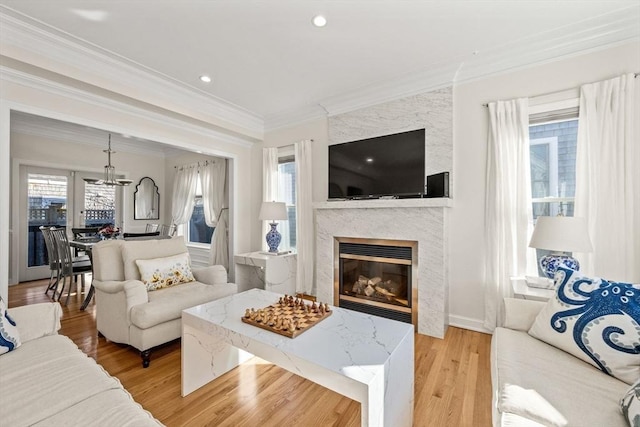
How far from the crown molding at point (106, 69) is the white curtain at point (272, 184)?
746 millimetres

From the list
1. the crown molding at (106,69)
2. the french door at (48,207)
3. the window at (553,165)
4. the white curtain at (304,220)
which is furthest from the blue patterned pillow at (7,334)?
the french door at (48,207)

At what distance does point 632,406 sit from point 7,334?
2.69 meters

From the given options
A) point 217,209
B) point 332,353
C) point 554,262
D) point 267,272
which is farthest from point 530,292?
point 217,209

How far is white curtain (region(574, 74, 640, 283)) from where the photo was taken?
2082 millimetres

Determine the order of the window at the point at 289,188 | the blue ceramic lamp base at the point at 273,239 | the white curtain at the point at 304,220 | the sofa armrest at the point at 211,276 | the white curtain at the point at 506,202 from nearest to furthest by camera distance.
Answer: the white curtain at the point at 506,202, the sofa armrest at the point at 211,276, the white curtain at the point at 304,220, the blue ceramic lamp base at the point at 273,239, the window at the point at 289,188

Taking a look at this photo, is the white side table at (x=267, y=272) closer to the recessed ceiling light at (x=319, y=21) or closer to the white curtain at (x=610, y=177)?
the recessed ceiling light at (x=319, y=21)

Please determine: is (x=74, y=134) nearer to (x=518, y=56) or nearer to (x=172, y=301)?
Answer: (x=172, y=301)

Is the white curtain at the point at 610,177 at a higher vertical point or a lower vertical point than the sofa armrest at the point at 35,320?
higher

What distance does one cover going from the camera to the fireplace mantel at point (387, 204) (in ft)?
8.68

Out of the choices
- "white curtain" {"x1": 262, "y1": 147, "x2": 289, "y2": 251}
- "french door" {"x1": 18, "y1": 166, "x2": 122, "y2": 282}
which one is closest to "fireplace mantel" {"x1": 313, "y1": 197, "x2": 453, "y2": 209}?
"white curtain" {"x1": 262, "y1": 147, "x2": 289, "y2": 251}

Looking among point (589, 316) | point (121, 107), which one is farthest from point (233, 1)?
point (589, 316)

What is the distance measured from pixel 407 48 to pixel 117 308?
11.1 ft

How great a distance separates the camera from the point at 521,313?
170 centimetres

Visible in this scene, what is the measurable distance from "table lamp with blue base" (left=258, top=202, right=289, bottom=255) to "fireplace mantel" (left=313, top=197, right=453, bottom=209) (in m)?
0.53
